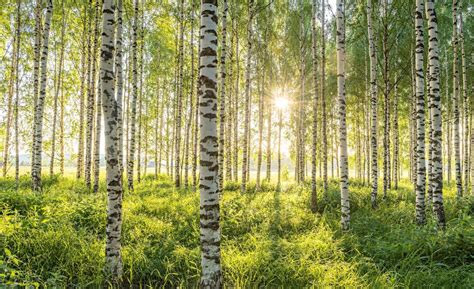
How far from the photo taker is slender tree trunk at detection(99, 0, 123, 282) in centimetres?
409

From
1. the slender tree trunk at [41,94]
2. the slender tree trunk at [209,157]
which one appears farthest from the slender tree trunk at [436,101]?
the slender tree trunk at [41,94]

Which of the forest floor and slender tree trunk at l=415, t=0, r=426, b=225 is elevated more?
slender tree trunk at l=415, t=0, r=426, b=225

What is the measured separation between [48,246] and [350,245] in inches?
215

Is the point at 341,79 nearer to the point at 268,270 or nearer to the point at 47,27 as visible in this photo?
the point at 268,270

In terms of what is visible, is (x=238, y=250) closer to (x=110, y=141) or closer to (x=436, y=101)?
(x=110, y=141)

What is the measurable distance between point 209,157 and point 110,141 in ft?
5.43

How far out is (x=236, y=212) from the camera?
8000 millimetres

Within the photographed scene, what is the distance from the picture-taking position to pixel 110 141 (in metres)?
4.16

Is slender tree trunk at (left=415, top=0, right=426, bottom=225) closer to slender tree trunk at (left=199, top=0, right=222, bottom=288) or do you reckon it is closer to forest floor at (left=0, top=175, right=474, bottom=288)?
forest floor at (left=0, top=175, right=474, bottom=288)

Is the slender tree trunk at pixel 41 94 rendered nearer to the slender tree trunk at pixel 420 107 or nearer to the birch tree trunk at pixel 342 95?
the birch tree trunk at pixel 342 95

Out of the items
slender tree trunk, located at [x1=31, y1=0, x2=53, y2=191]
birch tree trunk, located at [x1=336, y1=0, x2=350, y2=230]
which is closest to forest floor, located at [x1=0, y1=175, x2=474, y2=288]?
birch tree trunk, located at [x1=336, y1=0, x2=350, y2=230]

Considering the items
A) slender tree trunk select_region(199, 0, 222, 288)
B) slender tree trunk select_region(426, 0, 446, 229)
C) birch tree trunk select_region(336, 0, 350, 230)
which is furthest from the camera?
birch tree trunk select_region(336, 0, 350, 230)

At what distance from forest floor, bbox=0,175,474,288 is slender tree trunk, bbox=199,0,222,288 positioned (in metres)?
0.67

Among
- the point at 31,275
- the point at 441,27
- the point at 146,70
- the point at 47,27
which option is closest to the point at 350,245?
the point at 31,275
